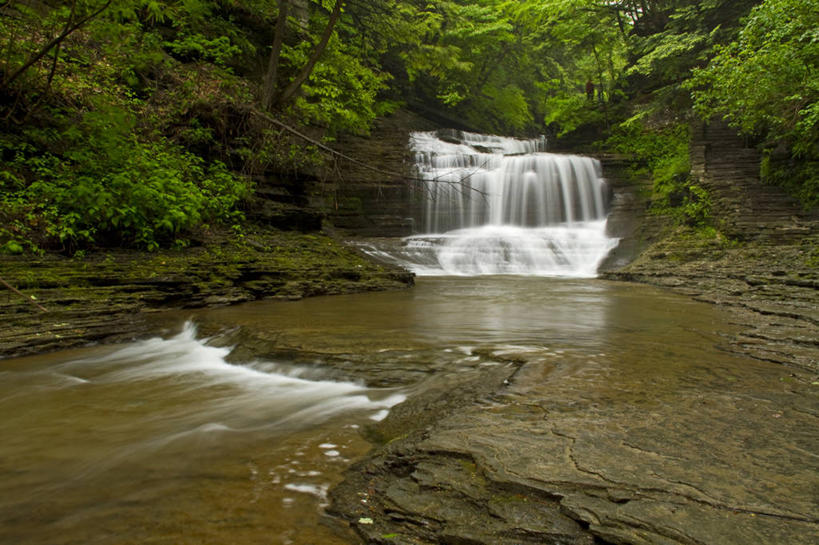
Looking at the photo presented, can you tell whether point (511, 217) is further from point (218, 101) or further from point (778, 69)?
point (218, 101)

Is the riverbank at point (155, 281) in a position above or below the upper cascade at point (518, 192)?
below

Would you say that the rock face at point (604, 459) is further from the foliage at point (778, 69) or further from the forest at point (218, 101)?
the foliage at point (778, 69)

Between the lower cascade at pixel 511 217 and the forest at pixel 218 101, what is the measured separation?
255 cm

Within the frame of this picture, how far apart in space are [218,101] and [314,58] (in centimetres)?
216

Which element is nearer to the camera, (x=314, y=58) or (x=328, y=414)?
(x=328, y=414)

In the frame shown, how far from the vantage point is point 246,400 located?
125 inches

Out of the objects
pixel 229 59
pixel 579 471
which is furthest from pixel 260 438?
pixel 229 59

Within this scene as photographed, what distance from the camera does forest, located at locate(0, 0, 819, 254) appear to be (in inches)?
251

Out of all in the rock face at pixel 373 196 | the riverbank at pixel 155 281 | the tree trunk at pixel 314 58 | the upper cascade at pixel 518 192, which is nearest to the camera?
the riverbank at pixel 155 281

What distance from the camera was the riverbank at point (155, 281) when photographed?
15.4 feet

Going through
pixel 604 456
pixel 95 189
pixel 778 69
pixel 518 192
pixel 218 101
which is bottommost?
pixel 604 456

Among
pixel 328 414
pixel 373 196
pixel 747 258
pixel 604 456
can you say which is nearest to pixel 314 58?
pixel 373 196

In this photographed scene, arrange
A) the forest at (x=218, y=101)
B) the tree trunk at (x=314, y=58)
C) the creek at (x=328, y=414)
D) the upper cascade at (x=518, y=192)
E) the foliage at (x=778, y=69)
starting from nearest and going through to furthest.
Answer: the creek at (x=328, y=414) < the forest at (x=218, y=101) < the foliage at (x=778, y=69) < the tree trunk at (x=314, y=58) < the upper cascade at (x=518, y=192)

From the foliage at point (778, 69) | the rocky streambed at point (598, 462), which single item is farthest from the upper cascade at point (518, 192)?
the rocky streambed at point (598, 462)
